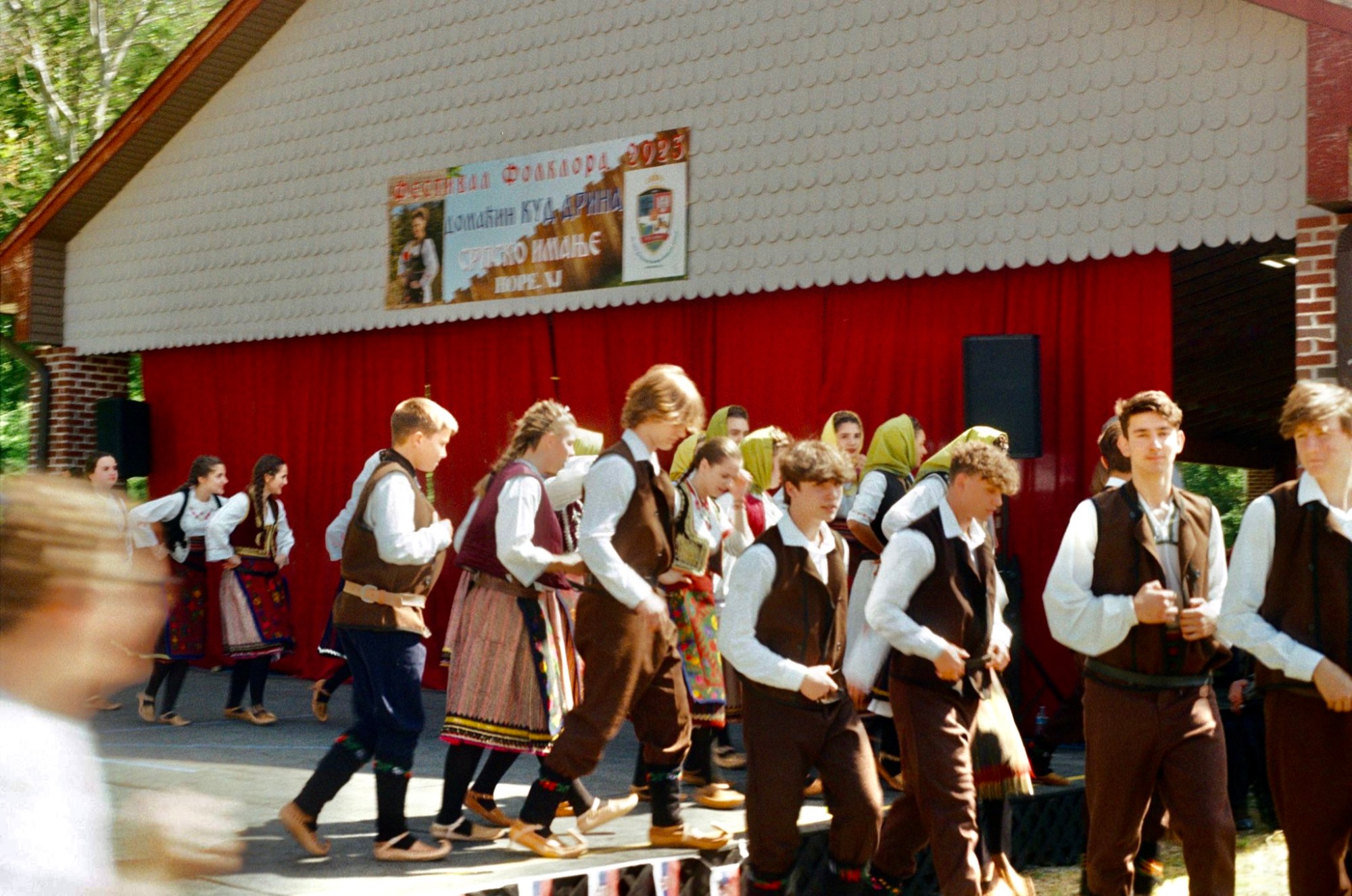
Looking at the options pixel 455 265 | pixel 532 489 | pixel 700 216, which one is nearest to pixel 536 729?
pixel 532 489

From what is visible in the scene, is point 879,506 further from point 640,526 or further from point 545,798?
point 545,798

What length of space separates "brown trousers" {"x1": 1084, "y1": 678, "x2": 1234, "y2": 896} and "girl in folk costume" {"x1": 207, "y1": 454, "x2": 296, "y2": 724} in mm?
5972

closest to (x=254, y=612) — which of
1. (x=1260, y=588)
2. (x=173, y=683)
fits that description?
(x=173, y=683)

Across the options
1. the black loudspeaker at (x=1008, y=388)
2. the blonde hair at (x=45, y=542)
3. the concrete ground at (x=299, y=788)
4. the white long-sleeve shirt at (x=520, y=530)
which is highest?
the black loudspeaker at (x=1008, y=388)

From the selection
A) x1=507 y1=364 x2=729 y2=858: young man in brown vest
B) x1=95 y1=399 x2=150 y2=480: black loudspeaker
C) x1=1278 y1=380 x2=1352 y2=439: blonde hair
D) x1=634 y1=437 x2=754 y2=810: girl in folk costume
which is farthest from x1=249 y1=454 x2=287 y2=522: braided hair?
x1=1278 y1=380 x2=1352 y2=439: blonde hair

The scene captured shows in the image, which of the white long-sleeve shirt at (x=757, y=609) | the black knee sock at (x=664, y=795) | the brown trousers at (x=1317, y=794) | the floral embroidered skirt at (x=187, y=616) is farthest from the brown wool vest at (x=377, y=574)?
the floral embroidered skirt at (x=187, y=616)

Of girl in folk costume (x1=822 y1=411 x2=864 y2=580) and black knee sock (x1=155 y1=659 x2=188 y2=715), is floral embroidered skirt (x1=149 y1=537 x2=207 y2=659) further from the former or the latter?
girl in folk costume (x1=822 y1=411 x2=864 y2=580)

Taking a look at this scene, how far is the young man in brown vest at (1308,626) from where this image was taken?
405 cm

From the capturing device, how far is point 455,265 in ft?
35.8

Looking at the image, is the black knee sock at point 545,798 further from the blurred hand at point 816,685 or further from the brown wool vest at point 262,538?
the brown wool vest at point 262,538

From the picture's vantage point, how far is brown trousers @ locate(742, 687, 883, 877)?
4.50m

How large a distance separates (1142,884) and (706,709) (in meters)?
1.89

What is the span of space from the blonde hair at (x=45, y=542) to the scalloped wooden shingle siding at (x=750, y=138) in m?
6.56

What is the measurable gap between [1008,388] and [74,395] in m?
9.27
